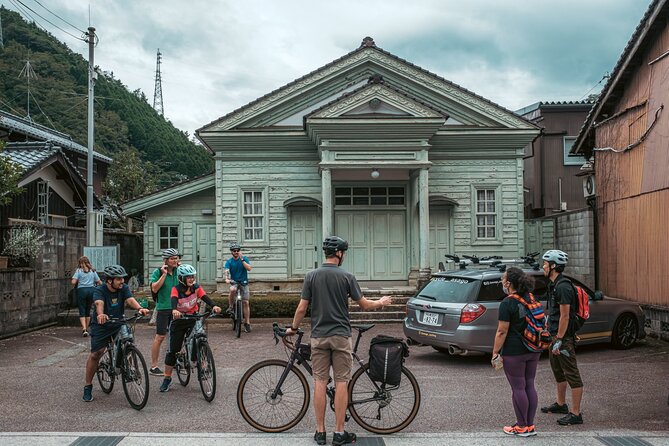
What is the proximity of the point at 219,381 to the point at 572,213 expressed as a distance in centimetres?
1152

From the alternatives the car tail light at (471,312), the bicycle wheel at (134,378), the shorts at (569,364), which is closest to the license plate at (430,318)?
the car tail light at (471,312)

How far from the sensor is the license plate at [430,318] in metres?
9.82

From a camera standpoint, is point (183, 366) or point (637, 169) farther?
point (637, 169)

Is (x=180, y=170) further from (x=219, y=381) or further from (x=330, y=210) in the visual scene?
(x=219, y=381)

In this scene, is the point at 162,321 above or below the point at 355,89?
below

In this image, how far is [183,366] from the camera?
823cm

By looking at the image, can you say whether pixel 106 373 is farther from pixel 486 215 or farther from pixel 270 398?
pixel 486 215

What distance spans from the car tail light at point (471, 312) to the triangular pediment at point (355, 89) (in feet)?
29.7

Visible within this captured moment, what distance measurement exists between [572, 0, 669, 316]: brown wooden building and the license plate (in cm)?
523

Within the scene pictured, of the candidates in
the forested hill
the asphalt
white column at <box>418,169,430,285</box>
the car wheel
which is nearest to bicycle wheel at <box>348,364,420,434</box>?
the asphalt

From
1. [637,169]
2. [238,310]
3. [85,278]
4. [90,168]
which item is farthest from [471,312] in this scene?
[90,168]

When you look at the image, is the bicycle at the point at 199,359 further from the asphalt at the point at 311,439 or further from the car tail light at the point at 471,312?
the car tail light at the point at 471,312

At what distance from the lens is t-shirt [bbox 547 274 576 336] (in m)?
6.71

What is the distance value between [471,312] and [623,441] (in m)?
3.69
